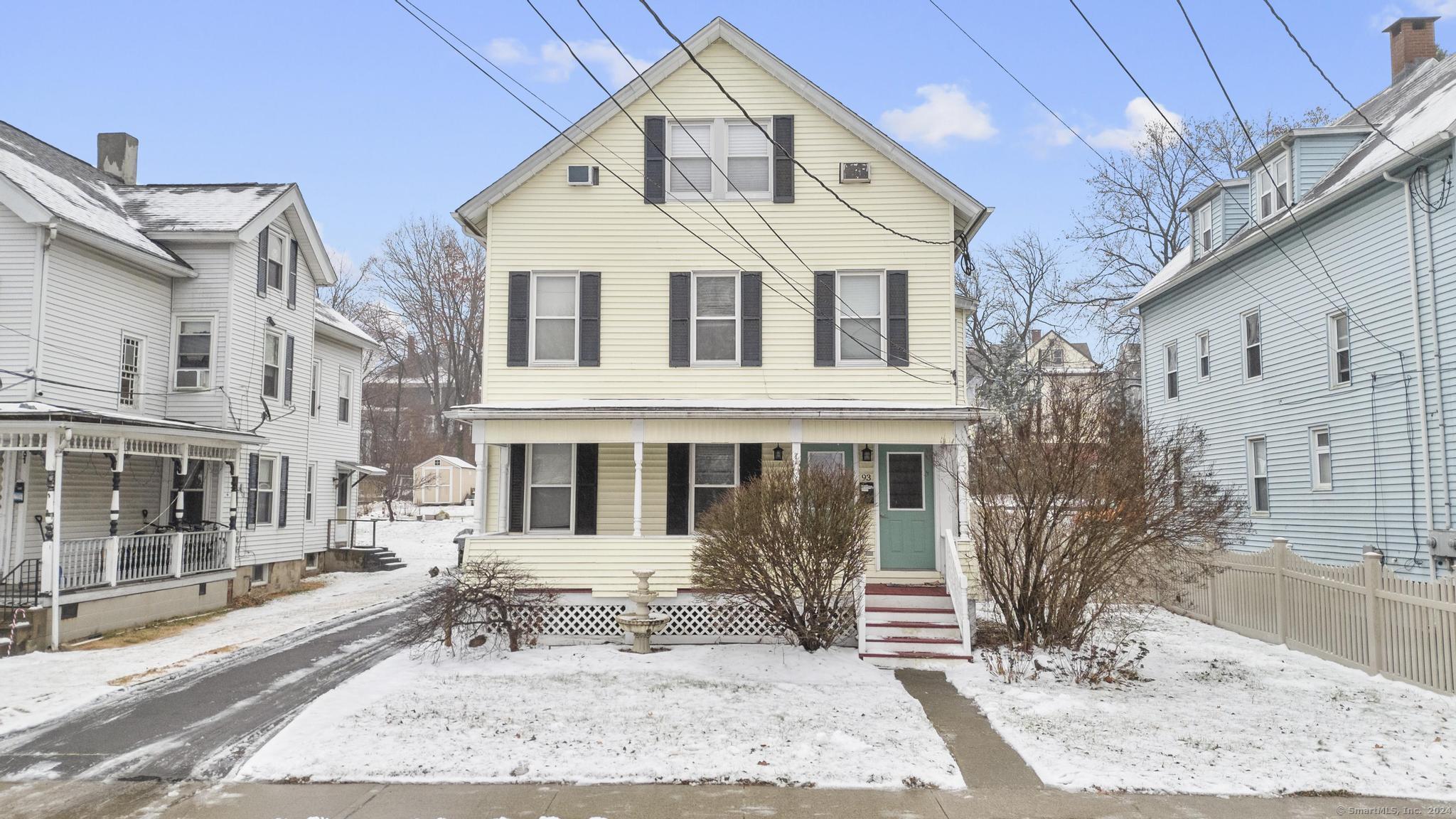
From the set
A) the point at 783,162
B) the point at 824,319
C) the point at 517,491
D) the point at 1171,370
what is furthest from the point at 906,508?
the point at 1171,370

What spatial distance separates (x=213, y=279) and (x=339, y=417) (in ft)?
23.4

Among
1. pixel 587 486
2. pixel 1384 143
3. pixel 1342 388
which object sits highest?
pixel 1384 143

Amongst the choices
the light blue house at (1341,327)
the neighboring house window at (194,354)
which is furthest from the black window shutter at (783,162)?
the neighboring house window at (194,354)

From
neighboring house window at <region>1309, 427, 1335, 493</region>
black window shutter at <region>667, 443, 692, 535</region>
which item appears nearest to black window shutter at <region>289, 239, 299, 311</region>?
black window shutter at <region>667, 443, 692, 535</region>

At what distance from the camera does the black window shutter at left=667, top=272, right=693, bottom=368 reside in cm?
1438

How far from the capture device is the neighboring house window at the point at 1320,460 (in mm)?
16625

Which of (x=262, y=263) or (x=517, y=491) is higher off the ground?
(x=262, y=263)

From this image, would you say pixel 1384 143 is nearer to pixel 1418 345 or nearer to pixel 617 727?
pixel 1418 345

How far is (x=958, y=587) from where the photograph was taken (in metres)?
11.8

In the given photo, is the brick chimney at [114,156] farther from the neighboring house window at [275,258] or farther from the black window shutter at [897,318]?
the black window shutter at [897,318]

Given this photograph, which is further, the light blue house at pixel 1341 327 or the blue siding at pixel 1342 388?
the blue siding at pixel 1342 388

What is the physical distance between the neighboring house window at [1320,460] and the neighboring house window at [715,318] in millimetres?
11036

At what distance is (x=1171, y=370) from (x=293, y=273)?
21.5m

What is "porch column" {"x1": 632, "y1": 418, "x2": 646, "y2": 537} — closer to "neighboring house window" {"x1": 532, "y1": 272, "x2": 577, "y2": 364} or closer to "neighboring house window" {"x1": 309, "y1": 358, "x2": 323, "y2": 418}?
"neighboring house window" {"x1": 532, "y1": 272, "x2": 577, "y2": 364}
